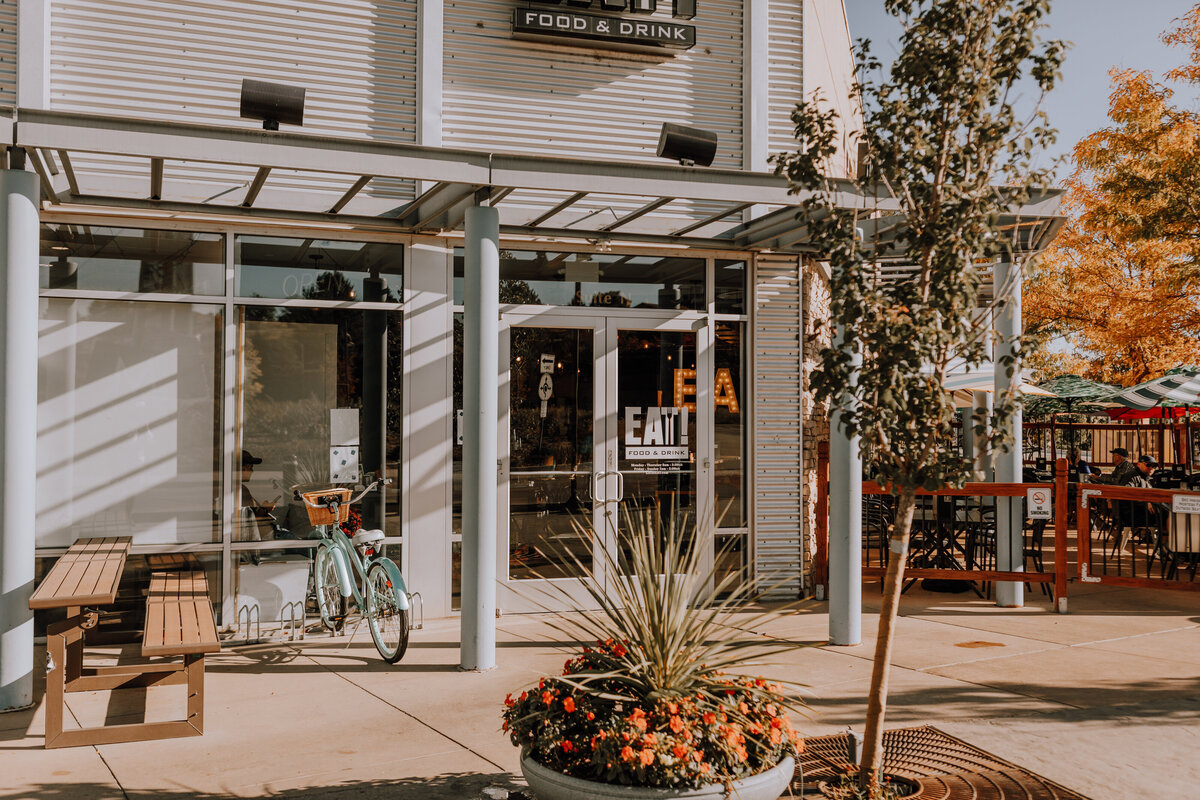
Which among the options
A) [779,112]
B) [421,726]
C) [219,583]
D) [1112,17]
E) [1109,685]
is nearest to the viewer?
[421,726]

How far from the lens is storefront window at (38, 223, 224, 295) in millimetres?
7922

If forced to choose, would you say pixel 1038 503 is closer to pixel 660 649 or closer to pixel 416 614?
pixel 416 614

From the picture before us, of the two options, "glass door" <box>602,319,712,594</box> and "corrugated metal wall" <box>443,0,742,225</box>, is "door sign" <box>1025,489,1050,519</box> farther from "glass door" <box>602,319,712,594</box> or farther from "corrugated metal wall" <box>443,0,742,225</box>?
"corrugated metal wall" <box>443,0,742,225</box>

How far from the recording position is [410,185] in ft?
28.7

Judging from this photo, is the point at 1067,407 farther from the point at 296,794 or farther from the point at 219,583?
the point at 296,794

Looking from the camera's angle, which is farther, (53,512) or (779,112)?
(779,112)

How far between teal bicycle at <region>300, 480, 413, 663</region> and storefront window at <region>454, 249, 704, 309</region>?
7.47 ft

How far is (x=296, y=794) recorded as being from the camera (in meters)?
4.67

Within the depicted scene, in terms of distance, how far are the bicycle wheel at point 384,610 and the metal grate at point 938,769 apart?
10.2 ft

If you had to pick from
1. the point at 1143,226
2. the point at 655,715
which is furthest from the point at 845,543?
the point at 1143,226

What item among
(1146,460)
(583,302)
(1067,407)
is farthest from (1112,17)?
(583,302)

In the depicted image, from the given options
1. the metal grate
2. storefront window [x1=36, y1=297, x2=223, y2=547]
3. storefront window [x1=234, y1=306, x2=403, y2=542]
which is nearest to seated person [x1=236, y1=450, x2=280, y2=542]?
storefront window [x1=234, y1=306, x2=403, y2=542]

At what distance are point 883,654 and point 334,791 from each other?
256 centimetres

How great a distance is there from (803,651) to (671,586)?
3739 millimetres
